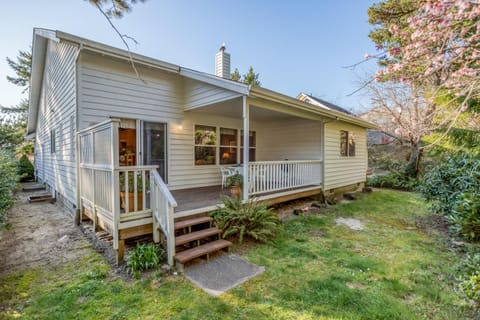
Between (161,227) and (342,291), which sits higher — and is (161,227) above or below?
above

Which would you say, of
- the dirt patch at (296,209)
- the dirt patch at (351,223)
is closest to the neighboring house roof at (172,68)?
the dirt patch at (296,209)

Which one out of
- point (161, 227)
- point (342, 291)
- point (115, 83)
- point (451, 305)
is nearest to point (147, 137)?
point (115, 83)

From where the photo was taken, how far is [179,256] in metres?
3.43

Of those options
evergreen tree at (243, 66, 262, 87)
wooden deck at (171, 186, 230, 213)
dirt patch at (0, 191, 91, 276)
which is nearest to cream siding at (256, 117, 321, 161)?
wooden deck at (171, 186, 230, 213)

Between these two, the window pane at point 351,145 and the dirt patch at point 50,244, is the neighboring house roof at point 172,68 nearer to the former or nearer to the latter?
the window pane at point 351,145

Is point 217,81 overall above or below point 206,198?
above

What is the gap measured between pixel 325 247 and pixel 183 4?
18.8 feet

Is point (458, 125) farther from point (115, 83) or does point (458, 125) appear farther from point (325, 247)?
point (115, 83)

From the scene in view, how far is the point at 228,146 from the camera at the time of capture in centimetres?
803

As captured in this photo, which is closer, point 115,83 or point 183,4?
point 183,4

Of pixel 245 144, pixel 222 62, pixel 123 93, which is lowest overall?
pixel 245 144

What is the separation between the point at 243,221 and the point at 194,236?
3.64 ft

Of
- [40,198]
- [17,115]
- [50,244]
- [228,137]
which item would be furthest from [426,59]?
[17,115]

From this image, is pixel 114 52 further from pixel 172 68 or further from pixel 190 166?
pixel 190 166
